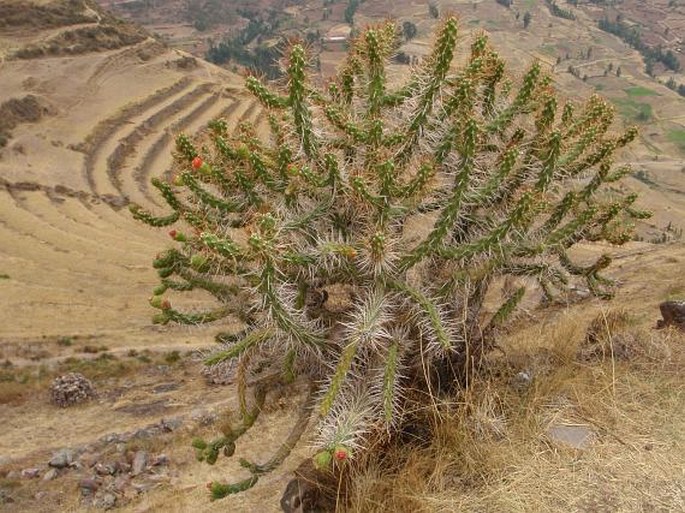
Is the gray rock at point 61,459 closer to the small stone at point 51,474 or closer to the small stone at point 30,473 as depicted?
the small stone at point 51,474

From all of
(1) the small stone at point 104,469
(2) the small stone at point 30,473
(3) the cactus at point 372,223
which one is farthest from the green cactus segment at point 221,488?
(2) the small stone at point 30,473

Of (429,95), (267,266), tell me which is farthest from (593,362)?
(267,266)

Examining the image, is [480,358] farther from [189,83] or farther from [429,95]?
[189,83]

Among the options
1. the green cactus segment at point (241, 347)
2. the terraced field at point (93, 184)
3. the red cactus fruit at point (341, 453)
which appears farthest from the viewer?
the terraced field at point (93, 184)

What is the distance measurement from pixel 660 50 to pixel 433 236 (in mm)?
159507

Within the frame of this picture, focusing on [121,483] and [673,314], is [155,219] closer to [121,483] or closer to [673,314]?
[121,483]

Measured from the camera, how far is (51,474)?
9.29m

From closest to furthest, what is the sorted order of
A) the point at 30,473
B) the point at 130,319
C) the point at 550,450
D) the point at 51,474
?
the point at 550,450 → the point at 51,474 → the point at 30,473 → the point at 130,319

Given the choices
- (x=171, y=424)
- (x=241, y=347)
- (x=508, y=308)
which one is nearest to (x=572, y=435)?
(x=508, y=308)

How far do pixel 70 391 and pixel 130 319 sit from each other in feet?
21.0

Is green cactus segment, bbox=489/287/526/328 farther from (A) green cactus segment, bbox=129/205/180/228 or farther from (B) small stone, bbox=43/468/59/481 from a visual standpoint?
(B) small stone, bbox=43/468/59/481

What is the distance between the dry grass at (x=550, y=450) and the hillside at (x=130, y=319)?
2 cm

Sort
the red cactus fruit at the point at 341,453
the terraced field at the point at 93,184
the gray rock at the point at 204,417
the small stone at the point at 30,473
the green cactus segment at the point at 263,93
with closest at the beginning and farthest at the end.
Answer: the red cactus fruit at the point at 341,453, the green cactus segment at the point at 263,93, the small stone at the point at 30,473, the gray rock at the point at 204,417, the terraced field at the point at 93,184

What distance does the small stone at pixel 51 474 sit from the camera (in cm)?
924
